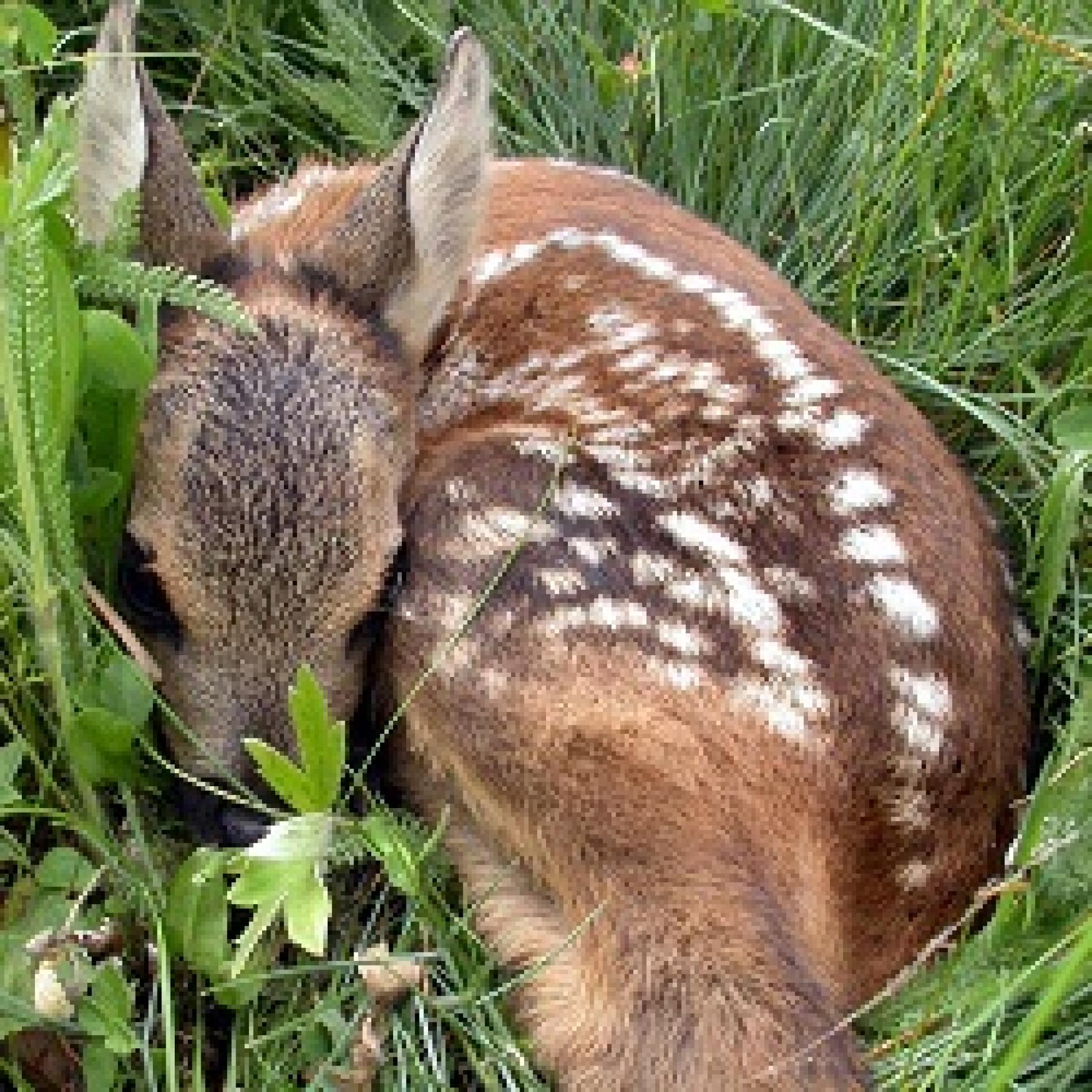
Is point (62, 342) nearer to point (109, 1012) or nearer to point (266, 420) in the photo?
point (266, 420)

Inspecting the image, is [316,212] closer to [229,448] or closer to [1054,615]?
[229,448]

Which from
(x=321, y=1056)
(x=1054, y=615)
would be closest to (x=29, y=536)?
(x=321, y=1056)

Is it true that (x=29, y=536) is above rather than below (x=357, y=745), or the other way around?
above

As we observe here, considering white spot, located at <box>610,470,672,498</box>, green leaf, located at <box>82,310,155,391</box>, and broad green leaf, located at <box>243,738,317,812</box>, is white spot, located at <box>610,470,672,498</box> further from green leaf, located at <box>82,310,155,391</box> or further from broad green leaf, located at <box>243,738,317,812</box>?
broad green leaf, located at <box>243,738,317,812</box>

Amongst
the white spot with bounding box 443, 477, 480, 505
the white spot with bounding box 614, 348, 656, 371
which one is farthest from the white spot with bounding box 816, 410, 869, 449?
the white spot with bounding box 443, 477, 480, 505

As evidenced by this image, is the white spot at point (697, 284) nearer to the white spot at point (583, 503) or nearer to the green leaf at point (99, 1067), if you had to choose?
the white spot at point (583, 503)

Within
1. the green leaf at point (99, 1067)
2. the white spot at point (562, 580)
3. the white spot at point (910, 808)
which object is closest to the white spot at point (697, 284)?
the white spot at point (562, 580)
